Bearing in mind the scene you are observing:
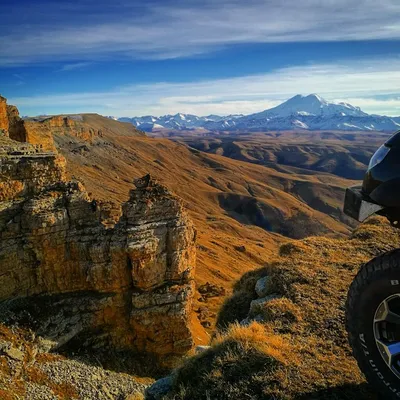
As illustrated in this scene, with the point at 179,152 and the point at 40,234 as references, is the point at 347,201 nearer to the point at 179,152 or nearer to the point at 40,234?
the point at 40,234

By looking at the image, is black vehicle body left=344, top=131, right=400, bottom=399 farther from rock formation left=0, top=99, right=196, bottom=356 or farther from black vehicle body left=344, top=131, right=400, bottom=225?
rock formation left=0, top=99, right=196, bottom=356

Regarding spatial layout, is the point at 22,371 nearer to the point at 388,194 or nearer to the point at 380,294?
the point at 380,294

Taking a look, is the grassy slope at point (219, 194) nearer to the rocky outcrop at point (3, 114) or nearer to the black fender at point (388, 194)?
the rocky outcrop at point (3, 114)

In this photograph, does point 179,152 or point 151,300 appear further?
point 179,152

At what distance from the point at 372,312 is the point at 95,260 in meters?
21.0

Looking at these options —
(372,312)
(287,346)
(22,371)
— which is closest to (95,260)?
(22,371)

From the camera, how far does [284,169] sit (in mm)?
199500

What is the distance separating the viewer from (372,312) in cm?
482

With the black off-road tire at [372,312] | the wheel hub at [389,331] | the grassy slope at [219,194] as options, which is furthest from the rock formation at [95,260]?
the wheel hub at [389,331]

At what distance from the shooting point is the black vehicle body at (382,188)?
447cm

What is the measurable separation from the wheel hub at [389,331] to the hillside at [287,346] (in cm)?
82

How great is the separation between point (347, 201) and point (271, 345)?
299 cm

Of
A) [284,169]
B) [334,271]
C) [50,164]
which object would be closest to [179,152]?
[284,169]

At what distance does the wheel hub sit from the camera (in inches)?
181
